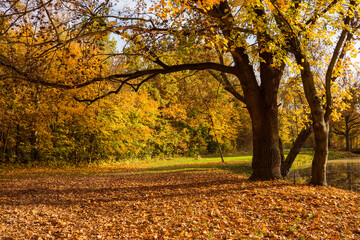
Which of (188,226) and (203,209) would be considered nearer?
(188,226)

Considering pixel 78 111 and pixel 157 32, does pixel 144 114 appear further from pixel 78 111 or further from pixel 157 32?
pixel 157 32

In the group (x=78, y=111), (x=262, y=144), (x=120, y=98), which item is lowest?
(x=262, y=144)

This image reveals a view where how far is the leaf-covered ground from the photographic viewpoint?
520 centimetres

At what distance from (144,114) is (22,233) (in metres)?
16.5

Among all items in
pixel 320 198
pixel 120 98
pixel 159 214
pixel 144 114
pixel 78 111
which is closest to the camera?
pixel 159 214

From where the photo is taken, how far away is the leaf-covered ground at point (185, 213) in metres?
5.20

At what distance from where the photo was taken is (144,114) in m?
21.6

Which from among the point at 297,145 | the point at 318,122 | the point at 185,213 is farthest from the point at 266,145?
the point at 185,213

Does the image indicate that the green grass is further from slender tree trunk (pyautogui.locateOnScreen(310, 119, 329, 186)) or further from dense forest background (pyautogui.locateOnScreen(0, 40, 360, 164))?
slender tree trunk (pyautogui.locateOnScreen(310, 119, 329, 186))

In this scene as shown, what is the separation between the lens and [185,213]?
6.43 m

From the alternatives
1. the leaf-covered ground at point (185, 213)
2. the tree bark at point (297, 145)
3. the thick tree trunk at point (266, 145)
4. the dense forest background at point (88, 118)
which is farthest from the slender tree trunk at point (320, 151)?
the dense forest background at point (88, 118)

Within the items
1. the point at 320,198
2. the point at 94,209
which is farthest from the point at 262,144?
the point at 94,209

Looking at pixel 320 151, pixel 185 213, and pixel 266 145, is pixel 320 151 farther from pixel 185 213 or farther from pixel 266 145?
pixel 185 213

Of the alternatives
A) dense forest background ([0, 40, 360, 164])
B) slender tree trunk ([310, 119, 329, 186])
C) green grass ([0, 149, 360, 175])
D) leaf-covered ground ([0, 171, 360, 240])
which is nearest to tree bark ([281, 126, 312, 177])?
green grass ([0, 149, 360, 175])
